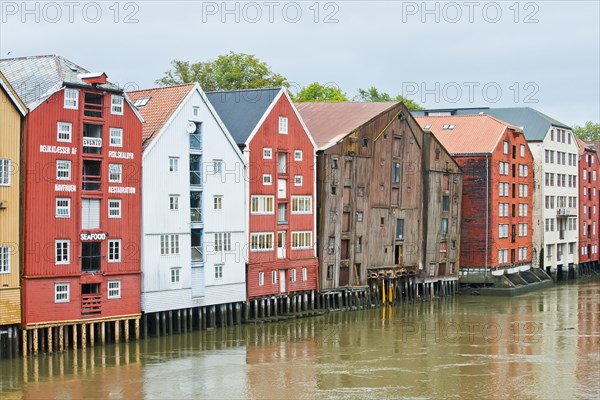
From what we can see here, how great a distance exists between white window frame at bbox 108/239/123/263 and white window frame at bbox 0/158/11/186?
6.62 m

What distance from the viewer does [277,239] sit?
65938mm

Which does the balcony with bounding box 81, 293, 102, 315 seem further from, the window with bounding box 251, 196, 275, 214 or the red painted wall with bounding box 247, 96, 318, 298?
the window with bounding box 251, 196, 275, 214

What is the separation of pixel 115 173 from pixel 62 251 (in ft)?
17.2

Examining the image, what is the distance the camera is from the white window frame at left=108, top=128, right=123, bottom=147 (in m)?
53.8

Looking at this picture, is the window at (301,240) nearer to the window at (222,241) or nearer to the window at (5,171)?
the window at (222,241)

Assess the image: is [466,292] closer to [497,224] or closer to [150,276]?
[497,224]

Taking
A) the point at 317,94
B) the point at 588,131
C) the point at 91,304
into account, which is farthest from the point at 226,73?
the point at 588,131

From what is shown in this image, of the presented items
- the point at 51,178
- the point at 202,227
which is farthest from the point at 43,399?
the point at 202,227

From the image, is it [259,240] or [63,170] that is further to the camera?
[259,240]

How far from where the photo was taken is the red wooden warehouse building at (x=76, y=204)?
4988cm

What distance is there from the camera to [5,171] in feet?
162

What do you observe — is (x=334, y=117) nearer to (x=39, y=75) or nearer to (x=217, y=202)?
(x=217, y=202)

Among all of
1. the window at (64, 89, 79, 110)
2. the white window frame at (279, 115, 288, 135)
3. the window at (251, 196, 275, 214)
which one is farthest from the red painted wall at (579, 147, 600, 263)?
the window at (64, 89, 79, 110)

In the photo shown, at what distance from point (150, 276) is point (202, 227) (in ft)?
18.3
